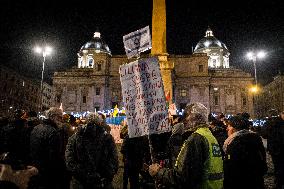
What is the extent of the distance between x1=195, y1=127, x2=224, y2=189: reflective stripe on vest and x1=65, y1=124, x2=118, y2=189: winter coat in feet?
5.29

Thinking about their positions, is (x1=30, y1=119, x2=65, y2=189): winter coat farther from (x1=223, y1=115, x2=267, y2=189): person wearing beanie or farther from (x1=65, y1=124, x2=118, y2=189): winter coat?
(x1=223, y1=115, x2=267, y2=189): person wearing beanie

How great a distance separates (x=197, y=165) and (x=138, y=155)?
4.14 metres

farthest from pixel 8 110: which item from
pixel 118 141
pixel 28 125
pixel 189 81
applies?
pixel 28 125

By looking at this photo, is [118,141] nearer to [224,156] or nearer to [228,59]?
[224,156]

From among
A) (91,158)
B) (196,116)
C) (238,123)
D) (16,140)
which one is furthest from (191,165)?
(16,140)

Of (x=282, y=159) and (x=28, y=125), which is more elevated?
(x=28, y=125)

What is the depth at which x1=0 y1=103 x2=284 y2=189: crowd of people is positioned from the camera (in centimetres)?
302

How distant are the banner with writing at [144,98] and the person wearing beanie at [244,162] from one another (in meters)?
1.31

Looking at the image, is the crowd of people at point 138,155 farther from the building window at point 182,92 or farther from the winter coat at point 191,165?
the building window at point 182,92

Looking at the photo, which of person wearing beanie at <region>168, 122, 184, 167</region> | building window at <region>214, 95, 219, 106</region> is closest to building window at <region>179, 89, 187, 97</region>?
building window at <region>214, 95, 219, 106</region>

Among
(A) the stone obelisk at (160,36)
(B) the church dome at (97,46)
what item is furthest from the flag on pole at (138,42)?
(B) the church dome at (97,46)

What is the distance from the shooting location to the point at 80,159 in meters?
4.26

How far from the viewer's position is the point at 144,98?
4098 mm

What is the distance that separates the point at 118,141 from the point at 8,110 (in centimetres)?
4992
